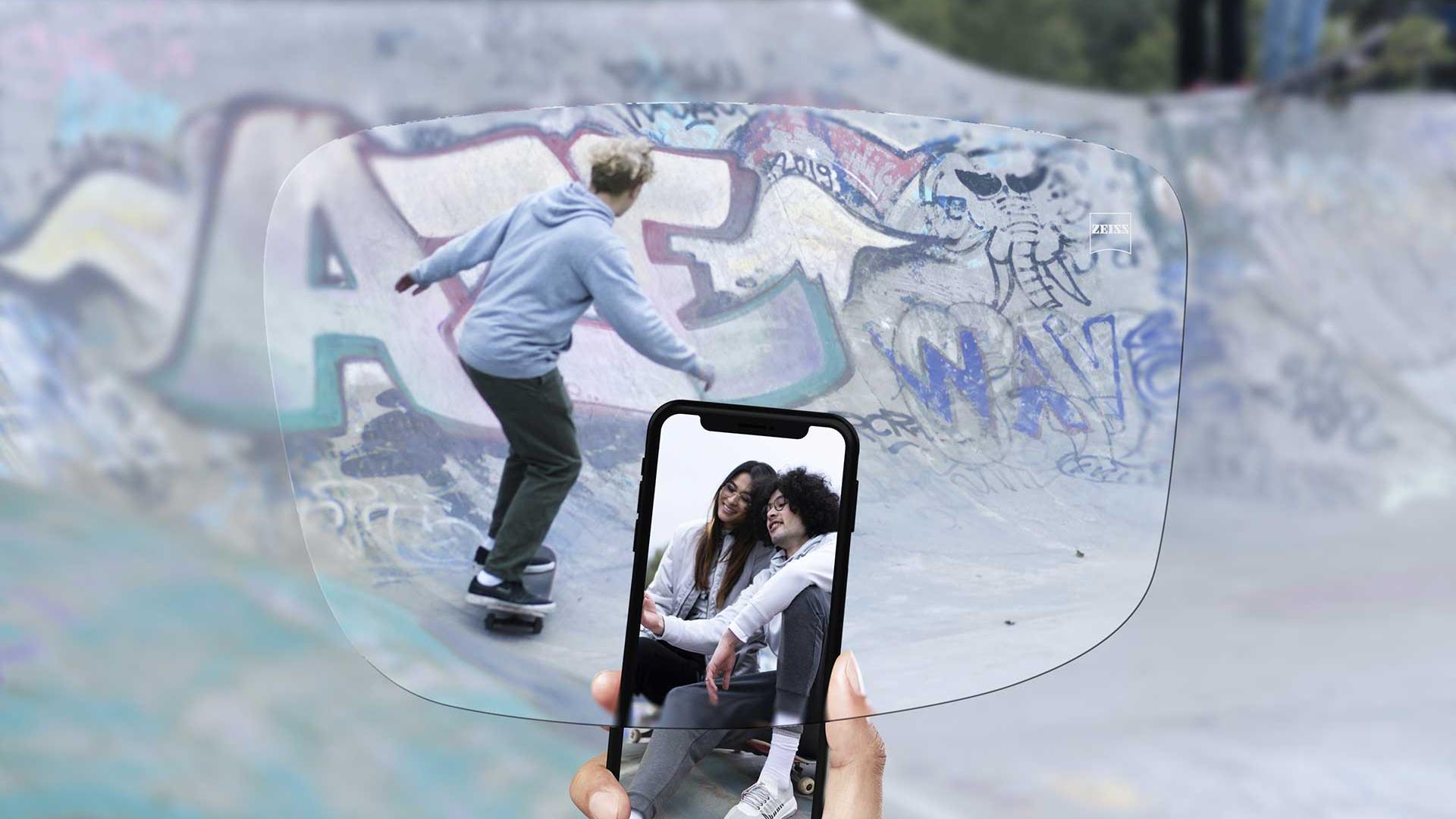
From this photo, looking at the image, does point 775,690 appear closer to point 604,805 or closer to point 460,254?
point 604,805

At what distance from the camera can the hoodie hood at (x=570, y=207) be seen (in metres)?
1.03

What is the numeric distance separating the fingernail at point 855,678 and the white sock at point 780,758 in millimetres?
81

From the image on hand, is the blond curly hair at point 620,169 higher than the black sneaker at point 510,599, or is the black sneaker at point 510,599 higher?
the blond curly hair at point 620,169

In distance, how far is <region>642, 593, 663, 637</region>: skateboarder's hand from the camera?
3.23 feet

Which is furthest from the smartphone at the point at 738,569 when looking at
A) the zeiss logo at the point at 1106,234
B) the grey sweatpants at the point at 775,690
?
the zeiss logo at the point at 1106,234

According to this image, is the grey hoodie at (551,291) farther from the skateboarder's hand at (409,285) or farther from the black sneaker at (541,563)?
the black sneaker at (541,563)

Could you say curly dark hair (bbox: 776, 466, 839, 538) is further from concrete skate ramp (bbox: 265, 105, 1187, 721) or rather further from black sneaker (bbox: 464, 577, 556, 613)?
black sneaker (bbox: 464, 577, 556, 613)

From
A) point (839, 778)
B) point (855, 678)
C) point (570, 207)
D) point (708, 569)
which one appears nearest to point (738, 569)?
point (708, 569)

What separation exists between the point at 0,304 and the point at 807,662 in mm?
4144

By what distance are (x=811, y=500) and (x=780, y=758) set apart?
10.1 inches

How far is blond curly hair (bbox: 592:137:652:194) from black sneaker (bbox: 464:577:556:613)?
408 mm

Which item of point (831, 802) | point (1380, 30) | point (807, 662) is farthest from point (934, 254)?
point (1380, 30)

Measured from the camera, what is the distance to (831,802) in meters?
1.06

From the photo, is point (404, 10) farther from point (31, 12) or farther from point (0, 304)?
point (0, 304)
